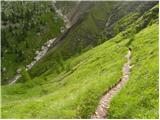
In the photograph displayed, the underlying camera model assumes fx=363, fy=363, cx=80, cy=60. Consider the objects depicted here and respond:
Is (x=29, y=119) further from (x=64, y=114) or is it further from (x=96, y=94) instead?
(x=96, y=94)

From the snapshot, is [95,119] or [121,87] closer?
[95,119]

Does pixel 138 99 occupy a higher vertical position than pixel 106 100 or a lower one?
lower

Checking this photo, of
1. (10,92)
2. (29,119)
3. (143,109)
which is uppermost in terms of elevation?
(10,92)

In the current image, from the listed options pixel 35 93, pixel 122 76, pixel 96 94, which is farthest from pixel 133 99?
pixel 35 93

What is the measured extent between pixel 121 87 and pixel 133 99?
9.67m

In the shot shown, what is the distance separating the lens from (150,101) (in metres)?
42.7

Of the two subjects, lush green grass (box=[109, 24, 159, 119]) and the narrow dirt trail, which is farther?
the narrow dirt trail

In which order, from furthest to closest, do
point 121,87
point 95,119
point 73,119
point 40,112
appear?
point 121,87 < point 40,112 < point 73,119 < point 95,119

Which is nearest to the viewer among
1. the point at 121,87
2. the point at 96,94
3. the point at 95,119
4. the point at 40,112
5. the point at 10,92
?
the point at 95,119

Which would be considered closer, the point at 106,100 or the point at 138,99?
the point at 138,99

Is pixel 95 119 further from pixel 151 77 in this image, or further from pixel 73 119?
pixel 151 77

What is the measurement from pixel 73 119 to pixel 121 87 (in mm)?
14051

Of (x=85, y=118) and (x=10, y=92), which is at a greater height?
(x=10, y=92)

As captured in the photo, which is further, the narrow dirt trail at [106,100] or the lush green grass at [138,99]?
the narrow dirt trail at [106,100]
